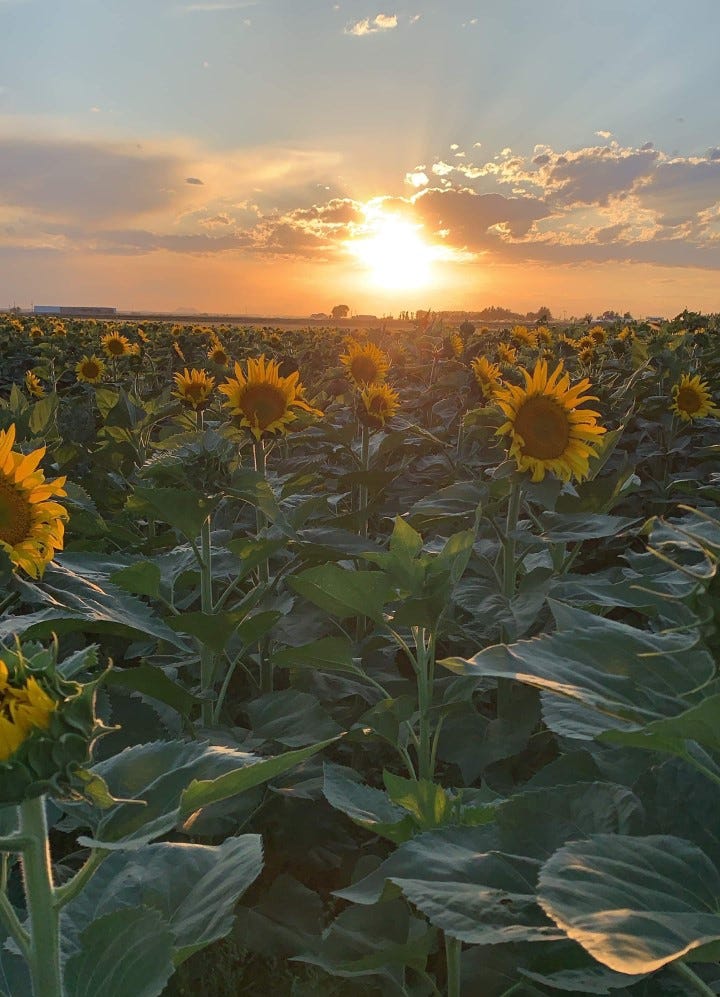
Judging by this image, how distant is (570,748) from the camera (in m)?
1.86

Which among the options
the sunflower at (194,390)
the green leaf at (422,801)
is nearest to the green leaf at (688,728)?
the green leaf at (422,801)

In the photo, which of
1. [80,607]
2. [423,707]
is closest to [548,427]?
[423,707]

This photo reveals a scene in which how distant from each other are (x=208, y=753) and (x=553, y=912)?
1.71 ft

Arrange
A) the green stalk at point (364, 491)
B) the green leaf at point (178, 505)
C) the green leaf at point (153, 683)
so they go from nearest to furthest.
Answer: the green leaf at point (153, 683) < the green leaf at point (178, 505) < the green stalk at point (364, 491)

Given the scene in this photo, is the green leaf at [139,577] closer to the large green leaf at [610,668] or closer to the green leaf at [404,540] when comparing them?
the green leaf at [404,540]

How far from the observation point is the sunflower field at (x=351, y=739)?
105 centimetres

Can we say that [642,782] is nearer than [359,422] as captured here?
Yes

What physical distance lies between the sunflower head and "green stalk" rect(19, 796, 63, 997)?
117 mm

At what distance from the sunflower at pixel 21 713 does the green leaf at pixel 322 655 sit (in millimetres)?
1373

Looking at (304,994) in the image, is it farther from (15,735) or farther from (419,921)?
(15,735)

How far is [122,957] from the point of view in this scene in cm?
115

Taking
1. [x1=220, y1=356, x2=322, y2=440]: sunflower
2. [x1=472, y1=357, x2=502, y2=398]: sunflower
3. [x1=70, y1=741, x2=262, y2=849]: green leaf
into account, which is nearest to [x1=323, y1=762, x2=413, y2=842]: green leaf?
[x1=70, y1=741, x2=262, y2=849]: green leaf

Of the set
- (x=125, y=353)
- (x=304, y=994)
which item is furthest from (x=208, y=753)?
(x=125, y=353)

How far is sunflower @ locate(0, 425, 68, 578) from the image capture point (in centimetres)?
199
